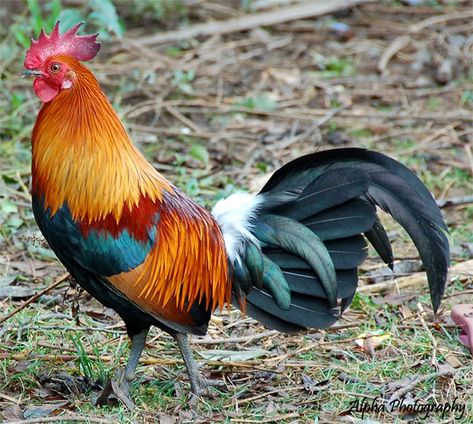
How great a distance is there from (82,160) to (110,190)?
18 centimetres

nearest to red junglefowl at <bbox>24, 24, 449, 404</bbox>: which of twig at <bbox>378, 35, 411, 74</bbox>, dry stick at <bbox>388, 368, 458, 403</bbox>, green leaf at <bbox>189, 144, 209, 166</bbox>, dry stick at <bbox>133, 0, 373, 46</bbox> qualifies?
dry stick at <bbox>388, 368, 458, 403</bbox>

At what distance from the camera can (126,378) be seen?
14.3ft

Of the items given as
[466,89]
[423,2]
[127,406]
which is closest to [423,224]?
[127,406]

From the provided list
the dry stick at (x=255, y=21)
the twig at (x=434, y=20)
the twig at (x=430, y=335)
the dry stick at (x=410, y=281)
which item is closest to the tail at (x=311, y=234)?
the twig at (x=430, y=335)

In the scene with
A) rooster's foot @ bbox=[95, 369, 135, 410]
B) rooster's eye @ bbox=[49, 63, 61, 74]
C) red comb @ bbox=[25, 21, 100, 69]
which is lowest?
rooster's foot @ bbox=[95, 369, 135, 410]

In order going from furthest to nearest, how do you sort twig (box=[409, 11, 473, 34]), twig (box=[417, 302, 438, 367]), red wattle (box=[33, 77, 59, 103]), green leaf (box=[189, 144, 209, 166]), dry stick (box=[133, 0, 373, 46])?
twig (box=[409, 11, 473, 34]) < dry stick (box=[133, 0, 373, 46]) < green leaf (box=[189, 144, 209, 166]) < twig (box=[417, 302, 438, 367]) < red wattle (box=[33, 77, 59, 103])

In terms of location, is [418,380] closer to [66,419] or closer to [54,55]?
[66,419]

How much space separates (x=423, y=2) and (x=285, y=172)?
257 inches

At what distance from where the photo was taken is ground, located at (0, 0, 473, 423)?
14.8ft

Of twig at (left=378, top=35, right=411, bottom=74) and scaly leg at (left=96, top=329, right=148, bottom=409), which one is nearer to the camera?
scaly leg at (left=96, top=329, right=148, bottom=409)

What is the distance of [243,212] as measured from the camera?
4.39m

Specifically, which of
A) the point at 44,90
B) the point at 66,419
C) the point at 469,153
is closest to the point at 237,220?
the point at 44,90

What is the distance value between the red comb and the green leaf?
9.76ft

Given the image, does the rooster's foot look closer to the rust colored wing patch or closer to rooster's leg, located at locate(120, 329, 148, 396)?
rooster's leg, located at locate(120, 329, 148, 396)
